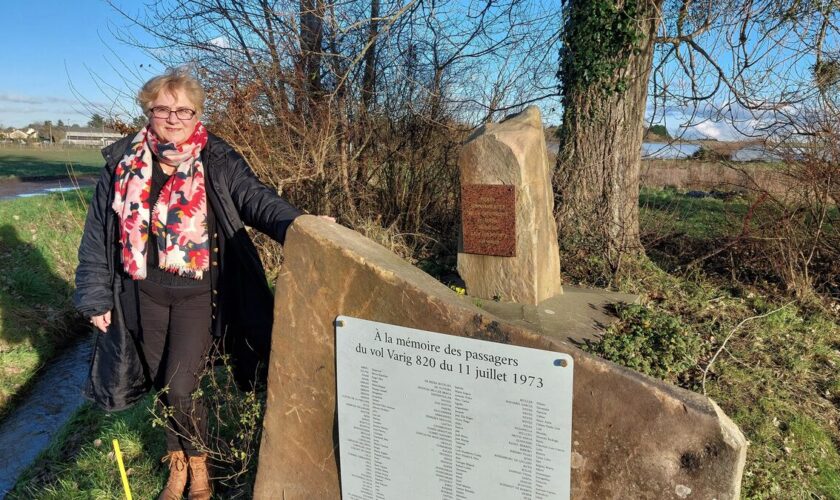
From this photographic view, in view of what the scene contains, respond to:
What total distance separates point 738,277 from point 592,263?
147cm

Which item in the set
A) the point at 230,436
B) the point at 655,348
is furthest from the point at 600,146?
the point at 230,436

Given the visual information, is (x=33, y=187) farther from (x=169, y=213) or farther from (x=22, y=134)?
(x=22, y=134)

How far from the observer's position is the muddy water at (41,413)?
3.89m

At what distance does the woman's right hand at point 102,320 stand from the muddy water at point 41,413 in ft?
6.04

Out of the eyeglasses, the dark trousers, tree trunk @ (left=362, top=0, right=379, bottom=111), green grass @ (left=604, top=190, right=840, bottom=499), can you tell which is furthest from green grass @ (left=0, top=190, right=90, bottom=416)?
green grass @ (left=604, top=190, right=840, bottom=499)

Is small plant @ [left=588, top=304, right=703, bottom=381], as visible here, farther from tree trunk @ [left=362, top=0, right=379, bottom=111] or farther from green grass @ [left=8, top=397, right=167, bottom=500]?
tree trunk @ [left=362, top=0, right=379, bottom=111]

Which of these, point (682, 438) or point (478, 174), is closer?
point (682, 438)

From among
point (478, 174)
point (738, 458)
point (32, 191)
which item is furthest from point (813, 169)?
point (32, 191)

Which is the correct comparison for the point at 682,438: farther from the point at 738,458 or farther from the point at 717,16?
the point at 717,16

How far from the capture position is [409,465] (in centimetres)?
215

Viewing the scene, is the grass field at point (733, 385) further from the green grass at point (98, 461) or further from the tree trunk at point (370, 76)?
the tree trunk at point (370, 76)

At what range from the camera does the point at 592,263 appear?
19.1ft

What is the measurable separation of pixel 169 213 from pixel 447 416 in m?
1.52

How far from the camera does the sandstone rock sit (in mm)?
1683
